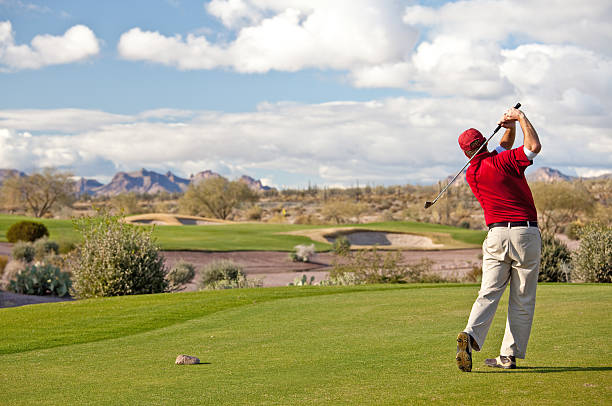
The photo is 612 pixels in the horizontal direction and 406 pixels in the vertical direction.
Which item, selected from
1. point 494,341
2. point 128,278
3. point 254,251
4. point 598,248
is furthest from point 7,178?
point 494,341

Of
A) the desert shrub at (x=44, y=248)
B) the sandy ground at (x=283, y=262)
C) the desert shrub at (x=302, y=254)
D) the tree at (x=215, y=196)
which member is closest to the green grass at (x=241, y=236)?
the desert shrub at (x=44, y=248)

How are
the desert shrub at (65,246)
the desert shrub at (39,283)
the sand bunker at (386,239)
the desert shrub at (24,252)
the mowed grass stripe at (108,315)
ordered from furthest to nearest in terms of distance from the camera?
the sand bunker at (386,239), the desert shrub at (65,246), the desert shrub at (24,252), the desert shrub at (39,283), the mowed grass stripe at (108,315)

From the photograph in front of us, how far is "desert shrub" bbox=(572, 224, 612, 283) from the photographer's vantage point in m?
21.5

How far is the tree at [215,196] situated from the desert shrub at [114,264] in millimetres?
64813

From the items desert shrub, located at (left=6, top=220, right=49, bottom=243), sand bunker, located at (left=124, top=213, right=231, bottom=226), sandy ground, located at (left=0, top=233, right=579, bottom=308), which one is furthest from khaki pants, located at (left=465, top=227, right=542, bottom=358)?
sand bunker, located at (left=124, top=213, right=231, bottom=226)

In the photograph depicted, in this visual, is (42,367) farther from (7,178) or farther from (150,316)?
(7,178)

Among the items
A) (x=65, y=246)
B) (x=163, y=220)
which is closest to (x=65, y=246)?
(x=65, y=246)

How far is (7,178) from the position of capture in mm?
81625

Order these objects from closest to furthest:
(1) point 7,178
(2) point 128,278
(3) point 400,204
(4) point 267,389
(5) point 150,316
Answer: (4) point 267,389 < (5) point 150,316 < (2) point 128,278 < (1) point 7,178 < (3) point 400,204

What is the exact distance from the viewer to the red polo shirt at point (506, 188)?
6652mm

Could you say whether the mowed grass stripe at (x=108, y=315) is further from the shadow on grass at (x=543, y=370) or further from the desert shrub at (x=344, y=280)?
the shadow on grass at (x=543, y=370)

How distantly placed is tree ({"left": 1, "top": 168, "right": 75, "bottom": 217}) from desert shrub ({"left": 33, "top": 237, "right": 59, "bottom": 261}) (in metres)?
43.3

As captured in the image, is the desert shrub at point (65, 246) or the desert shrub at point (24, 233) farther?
the desert shrub at point (24, 233)

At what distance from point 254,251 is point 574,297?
33.0 m
